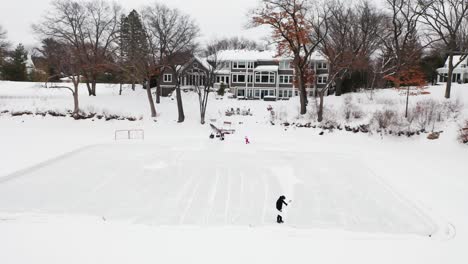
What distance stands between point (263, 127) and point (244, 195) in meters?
16.6

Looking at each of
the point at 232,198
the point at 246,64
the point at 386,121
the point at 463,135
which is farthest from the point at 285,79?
the point at 232,198

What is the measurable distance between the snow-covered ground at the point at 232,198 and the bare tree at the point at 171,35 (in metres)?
9.14

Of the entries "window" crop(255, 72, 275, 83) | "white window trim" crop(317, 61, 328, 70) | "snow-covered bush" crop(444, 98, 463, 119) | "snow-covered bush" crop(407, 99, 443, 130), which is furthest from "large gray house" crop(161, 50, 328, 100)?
"snow-covered bush" crop(444, 98, 463, 119)

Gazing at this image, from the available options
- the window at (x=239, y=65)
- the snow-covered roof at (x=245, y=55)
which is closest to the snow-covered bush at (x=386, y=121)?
the snow-covered roof at (x=245, y=55)

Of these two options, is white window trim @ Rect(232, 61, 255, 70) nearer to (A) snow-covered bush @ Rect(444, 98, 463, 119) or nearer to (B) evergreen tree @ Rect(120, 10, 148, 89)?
(B) evergreen tree @ Rect(120, 10, 148, 89)

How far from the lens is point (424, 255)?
8.65 metres

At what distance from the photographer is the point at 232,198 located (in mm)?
12945

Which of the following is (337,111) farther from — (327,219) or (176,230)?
(176,230)

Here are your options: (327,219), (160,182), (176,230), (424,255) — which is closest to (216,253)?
(176,230)

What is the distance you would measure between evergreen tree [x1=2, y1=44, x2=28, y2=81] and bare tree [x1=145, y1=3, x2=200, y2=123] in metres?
29.6

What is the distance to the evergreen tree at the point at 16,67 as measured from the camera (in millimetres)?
47969

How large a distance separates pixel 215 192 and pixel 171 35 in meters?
21.5

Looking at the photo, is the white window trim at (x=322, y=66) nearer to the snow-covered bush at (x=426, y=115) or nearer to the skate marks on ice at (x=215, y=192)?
the snow-covered bush at (x=426, y=115)

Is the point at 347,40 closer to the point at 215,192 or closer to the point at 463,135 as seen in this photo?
the point at 463,135
